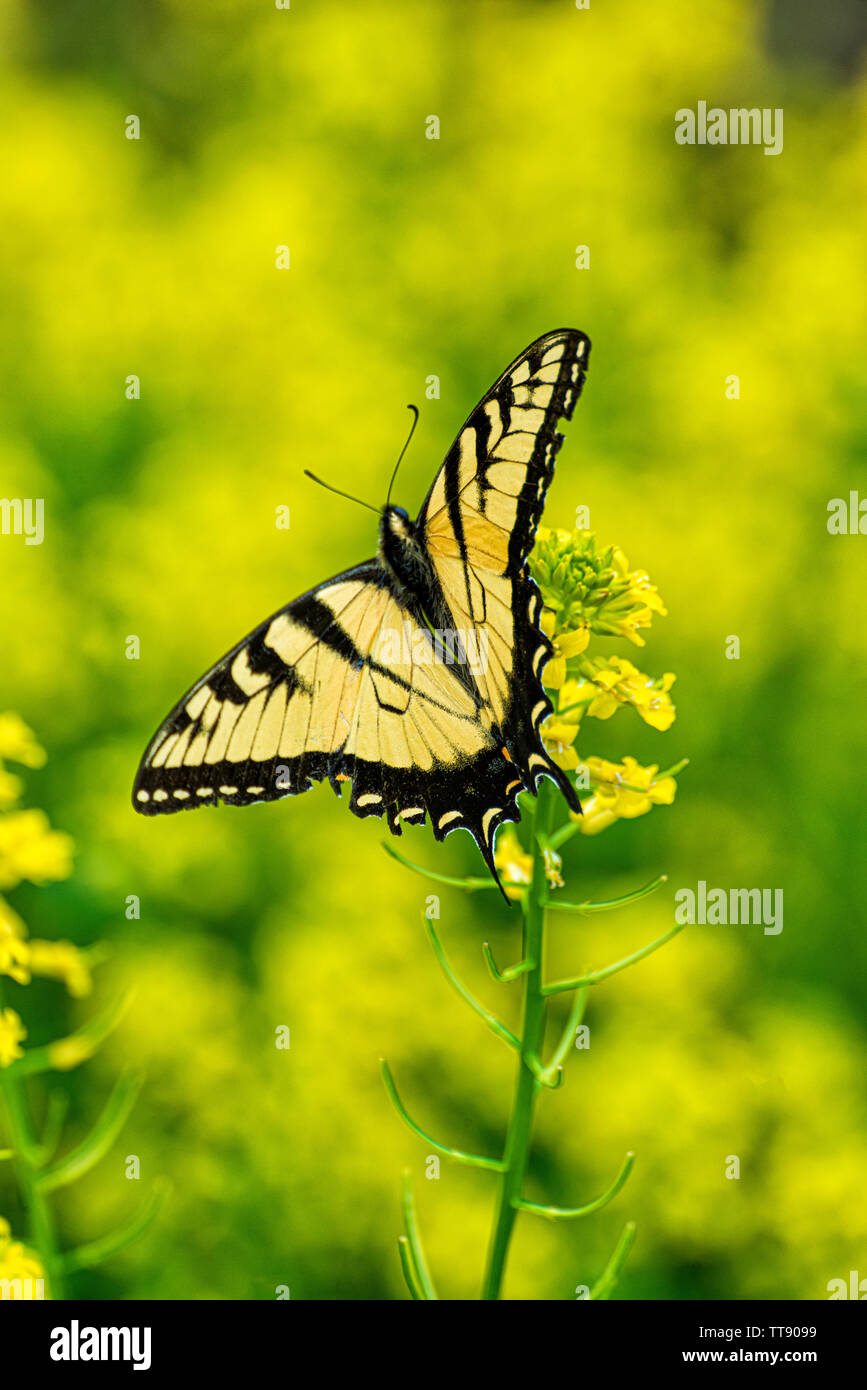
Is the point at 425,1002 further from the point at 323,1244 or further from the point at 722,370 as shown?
the point at 722,370

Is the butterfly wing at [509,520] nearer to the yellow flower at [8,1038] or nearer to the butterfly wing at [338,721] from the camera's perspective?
the butterfly wing at [338,721]

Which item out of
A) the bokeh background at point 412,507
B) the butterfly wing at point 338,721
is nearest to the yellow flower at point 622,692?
the butterfly wing at point 338,721

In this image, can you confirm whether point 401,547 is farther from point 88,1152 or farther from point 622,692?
point 88,1152

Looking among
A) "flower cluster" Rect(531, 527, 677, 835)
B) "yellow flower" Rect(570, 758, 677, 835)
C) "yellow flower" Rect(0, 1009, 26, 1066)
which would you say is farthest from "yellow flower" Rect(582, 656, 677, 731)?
"yellow flower" Rect(0, 1009, 26, 1066)

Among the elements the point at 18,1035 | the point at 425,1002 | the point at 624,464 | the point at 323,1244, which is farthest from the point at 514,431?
the point at 624,464

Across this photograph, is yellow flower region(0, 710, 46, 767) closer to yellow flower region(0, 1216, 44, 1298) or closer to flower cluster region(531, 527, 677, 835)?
yellow flower region(0, 1216, 44, 1298)

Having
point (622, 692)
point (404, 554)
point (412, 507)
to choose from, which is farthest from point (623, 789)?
point (412, 507)
